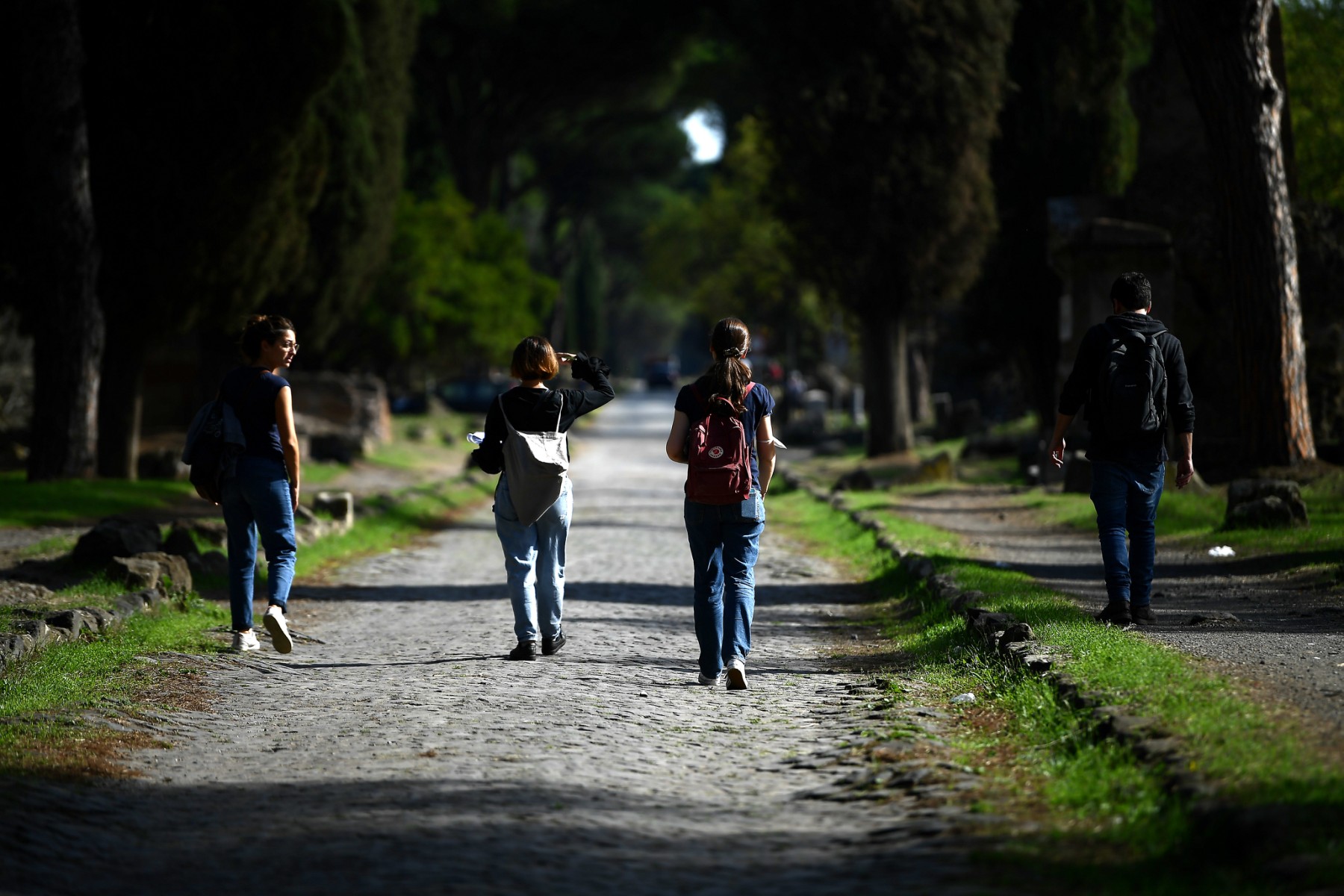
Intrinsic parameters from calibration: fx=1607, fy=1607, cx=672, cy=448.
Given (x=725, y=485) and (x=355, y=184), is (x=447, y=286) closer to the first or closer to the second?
(x=355, y=184)

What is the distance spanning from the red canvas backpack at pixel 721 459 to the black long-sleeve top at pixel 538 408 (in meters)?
1.03

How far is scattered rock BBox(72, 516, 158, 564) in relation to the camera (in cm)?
1180

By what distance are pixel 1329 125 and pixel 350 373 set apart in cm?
2365

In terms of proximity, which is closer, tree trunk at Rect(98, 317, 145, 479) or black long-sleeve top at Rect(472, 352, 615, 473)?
black long-sleeve top at Rect(472, 352, 615, 473)

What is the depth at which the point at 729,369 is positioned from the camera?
25.1ft

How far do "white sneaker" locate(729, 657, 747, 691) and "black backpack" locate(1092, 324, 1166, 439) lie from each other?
2430 mm

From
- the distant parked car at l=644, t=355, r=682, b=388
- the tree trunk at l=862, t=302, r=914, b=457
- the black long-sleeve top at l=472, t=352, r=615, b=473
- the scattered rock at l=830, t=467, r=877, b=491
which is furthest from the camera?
the distant parked car at l=644, t=355, r=682, b=388

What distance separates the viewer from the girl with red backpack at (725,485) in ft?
25.2

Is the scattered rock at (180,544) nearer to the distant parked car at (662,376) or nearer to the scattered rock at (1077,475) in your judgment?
the scattered rock at (1077,475)

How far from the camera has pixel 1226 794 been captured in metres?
4.80

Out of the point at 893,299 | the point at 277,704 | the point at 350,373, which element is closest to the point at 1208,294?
the point at 893,299

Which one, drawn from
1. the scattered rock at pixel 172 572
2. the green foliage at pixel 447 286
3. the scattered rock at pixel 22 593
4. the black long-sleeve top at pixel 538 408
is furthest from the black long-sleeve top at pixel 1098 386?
the green foliage at pixel 447 286

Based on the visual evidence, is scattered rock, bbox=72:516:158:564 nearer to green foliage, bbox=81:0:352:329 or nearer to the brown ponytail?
the brown ponytail

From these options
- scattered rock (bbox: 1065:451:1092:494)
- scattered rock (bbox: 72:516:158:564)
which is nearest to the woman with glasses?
scattered rock (bbox: 72:516:158:564)
